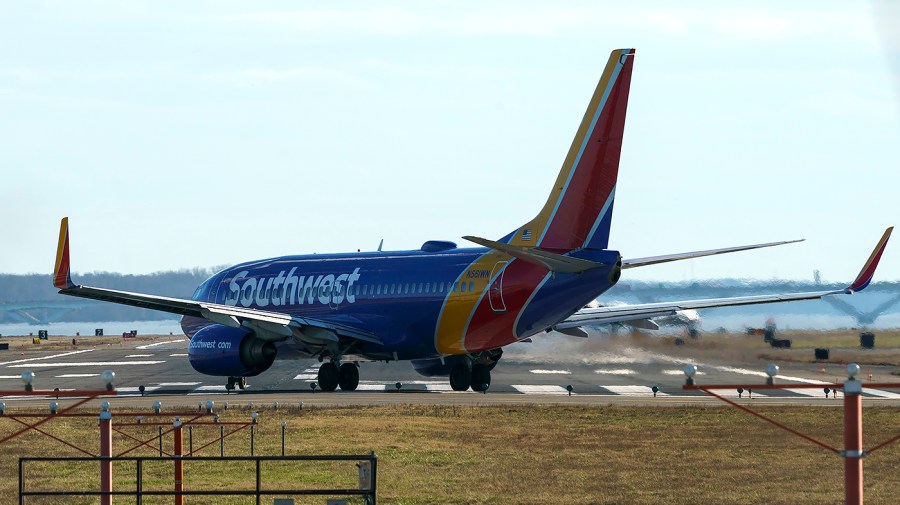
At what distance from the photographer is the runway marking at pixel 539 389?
4319 centimetres

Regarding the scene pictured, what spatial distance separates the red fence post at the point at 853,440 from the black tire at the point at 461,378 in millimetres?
31894

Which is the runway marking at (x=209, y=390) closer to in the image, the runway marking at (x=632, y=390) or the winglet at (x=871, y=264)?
the runway marking at (x=632, y=390)

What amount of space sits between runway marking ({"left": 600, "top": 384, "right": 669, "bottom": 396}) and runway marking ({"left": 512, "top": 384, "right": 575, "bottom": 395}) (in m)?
1.65

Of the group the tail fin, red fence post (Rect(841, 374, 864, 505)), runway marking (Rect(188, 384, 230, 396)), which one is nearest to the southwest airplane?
the tail fin

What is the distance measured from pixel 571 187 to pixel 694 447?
1027 centimetres

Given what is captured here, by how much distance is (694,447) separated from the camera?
2728 cm

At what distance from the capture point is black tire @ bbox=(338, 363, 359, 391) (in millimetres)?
44000

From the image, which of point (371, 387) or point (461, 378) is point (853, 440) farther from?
point (371, 387)

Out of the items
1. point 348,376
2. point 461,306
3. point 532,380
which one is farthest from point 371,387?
point 461,306

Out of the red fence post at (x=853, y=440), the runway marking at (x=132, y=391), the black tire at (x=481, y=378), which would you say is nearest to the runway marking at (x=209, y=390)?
the runway marking at (x=132, y=391)

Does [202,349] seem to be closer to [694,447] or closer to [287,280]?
[287,280]

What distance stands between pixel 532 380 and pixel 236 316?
13.7 meters

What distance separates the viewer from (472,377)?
144 ft

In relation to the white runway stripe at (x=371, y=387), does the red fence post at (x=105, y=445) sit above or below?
above
